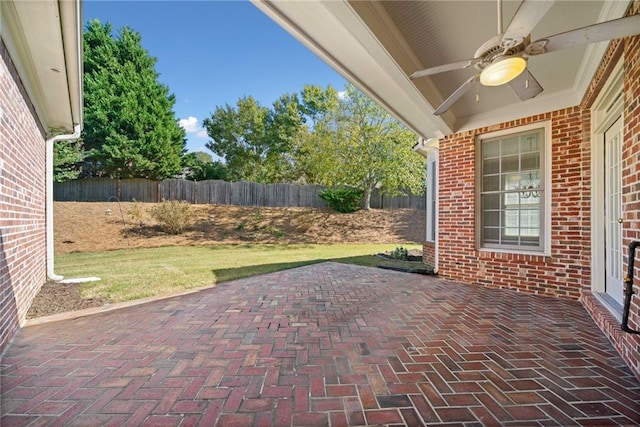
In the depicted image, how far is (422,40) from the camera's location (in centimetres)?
287

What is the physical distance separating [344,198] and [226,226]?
6.13 metres

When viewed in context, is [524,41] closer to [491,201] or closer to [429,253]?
[491,201]

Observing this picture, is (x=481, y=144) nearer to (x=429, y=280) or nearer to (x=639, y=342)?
(x=429, y=280)

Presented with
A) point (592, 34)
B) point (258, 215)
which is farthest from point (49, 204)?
point (258, 215)

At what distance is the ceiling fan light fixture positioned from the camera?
204 centimetres

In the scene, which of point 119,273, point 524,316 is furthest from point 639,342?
point 119,273

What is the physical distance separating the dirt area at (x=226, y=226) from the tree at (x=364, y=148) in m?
2.05

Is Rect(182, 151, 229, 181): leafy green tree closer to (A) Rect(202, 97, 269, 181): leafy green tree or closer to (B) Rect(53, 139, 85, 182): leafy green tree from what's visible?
(A) Rect(202, 97, 269, 181): leafy green tree

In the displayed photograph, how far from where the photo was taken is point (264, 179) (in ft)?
67.6

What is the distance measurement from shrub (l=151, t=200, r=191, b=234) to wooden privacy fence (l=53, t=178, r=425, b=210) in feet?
10.7

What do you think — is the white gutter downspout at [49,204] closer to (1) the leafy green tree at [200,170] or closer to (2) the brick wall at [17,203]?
(2) the brick wall at [17,203]

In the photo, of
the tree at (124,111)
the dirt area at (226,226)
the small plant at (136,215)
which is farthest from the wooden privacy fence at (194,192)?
the small plant at (136,215)

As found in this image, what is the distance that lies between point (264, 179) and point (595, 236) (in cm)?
1880

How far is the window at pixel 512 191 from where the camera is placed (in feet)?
13.9
